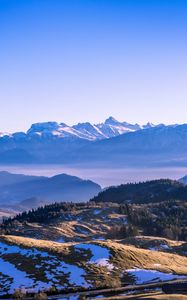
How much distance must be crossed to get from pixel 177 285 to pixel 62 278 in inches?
1219

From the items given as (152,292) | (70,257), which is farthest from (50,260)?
(152,292)

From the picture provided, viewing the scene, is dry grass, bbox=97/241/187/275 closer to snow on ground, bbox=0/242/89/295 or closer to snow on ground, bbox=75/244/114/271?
snow on ground, bbox=75/244/114/271

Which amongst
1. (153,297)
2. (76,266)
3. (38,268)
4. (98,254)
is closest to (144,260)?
(98,254)

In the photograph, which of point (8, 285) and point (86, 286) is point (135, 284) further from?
point (8, 285)

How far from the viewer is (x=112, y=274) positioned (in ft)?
495

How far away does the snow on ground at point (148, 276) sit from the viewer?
149m

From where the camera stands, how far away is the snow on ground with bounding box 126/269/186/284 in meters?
149

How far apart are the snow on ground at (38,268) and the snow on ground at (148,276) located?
14776 millimetres

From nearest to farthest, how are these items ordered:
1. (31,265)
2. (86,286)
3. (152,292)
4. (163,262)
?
1. (152,292)
2. (86,286)
3. (31,265)
4. (163,262)

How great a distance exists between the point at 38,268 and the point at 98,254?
24.0m

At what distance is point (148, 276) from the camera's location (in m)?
152

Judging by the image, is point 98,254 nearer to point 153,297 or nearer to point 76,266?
point 76,266

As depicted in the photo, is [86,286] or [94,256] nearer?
[86,286]

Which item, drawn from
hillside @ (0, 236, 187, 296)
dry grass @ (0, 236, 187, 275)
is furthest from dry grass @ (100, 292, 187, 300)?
dry grass @ (0, 236, 187, 275)
